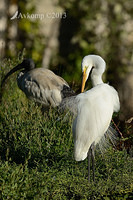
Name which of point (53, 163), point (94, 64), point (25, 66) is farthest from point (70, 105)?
point (25, 66)

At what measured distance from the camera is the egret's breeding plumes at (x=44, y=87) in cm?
597

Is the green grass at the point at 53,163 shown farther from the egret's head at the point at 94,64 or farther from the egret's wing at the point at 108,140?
the egret's head at the point at 94,64

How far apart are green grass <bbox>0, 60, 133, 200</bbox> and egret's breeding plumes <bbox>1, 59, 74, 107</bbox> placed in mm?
881

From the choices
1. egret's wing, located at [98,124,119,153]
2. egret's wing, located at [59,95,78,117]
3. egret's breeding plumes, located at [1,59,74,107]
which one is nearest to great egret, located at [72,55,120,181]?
egret's wing, located at [59,95,78,117]

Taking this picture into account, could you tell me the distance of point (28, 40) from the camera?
10.3 metres

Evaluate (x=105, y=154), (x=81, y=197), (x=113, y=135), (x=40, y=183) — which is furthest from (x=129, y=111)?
(x=40, y=183)

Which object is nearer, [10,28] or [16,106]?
[16,106]

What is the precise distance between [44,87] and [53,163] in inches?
74.5

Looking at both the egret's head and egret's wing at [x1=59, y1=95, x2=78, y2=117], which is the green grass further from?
the egret's head

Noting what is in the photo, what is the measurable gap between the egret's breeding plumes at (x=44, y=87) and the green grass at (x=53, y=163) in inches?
34.7

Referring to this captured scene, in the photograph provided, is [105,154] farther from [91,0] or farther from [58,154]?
[91,0]

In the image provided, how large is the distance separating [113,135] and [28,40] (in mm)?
5340

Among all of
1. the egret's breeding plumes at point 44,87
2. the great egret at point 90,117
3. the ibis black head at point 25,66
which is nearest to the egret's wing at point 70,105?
the egret's breeding plumes at point 44,87

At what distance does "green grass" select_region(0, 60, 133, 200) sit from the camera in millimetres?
3678
